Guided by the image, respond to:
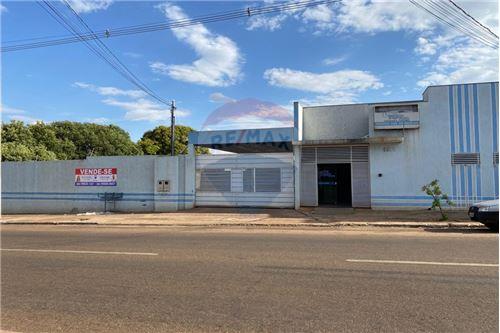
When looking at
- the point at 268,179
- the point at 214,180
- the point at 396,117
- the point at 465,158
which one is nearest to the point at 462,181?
the point at 465,158

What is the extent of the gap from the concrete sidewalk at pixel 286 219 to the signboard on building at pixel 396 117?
13.0 feet

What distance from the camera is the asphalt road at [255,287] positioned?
450 cm

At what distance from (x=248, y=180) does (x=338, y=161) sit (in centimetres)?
455

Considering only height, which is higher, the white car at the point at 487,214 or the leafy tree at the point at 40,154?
the leafy tree at the point at 40,154

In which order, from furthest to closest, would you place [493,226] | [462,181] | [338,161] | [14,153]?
[14,153] → [338,161] → [462,181] → [493,226]

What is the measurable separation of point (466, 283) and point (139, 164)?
17.9 meters

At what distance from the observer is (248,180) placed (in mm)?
20219

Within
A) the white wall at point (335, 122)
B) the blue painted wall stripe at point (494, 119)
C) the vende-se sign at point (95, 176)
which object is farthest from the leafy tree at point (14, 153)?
the blue painted wall stripe at point (494, 119)

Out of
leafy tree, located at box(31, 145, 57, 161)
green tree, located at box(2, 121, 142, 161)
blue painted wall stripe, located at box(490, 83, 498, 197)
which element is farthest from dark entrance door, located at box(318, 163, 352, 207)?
green tree, located at box(2, 121, 142, 161)

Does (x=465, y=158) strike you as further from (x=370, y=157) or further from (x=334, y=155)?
(x=334, y=155)

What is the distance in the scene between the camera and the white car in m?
11.3

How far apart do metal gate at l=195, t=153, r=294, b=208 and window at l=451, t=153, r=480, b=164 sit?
738 centimetres

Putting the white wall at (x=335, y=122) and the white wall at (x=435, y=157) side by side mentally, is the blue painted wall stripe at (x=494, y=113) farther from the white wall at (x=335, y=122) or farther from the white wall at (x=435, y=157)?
the white wall at (x=335, y=122)

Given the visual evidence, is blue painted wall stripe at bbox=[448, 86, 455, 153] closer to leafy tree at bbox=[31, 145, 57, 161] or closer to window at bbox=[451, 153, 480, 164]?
window at bbox=[451, 153, 480, 164]
